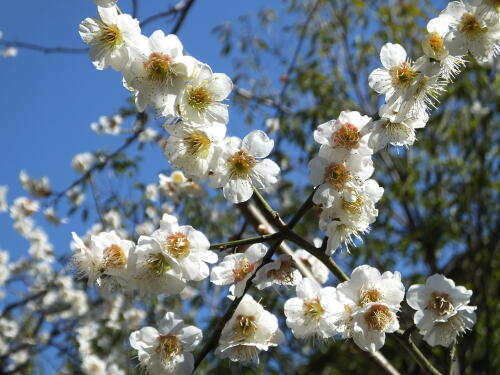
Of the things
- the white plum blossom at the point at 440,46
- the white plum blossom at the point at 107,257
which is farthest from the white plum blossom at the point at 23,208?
the white plum blossom at the point at 440,46

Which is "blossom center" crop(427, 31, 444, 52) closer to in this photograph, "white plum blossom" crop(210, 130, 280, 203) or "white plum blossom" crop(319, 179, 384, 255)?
"white plum blossom" crop(319, 179, 384, 255)

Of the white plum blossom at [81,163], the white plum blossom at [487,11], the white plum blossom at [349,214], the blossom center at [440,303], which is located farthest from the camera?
the white plum blossom at [81,163]

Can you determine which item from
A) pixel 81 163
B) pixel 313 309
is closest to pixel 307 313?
pixel 313 309

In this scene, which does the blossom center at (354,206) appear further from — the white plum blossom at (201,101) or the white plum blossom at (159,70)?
the white plum blossom at (159,70)

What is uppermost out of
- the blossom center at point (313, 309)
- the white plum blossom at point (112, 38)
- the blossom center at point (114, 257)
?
the white plum blossom at point (112, 38)

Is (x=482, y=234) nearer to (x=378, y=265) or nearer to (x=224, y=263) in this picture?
(x=378, y=265)

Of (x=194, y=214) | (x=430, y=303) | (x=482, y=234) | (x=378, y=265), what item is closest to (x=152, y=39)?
(x=430, y=303)
